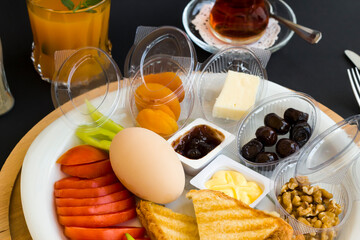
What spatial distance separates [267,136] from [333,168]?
261 millimetres

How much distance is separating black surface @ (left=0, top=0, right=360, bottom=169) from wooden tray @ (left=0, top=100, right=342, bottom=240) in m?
0.15

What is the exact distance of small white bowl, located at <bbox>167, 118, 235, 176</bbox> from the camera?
5.30 ft

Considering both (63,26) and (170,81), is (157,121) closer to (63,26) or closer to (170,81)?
(170,81)

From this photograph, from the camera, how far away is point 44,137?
5.48 feet

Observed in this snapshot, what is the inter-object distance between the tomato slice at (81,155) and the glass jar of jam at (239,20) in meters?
0.87

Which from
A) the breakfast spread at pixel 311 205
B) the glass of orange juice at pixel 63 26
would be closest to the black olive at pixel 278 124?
the breakfast spread at pixel 311 205

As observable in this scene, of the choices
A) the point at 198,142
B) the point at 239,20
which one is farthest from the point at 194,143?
the point at 239,20

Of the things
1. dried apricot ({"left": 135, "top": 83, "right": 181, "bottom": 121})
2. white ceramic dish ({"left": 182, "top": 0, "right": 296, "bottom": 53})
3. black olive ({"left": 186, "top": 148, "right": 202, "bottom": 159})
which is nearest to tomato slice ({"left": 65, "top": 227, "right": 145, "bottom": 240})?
black olive ({"left": 186, "top": 148, "right": 202, "bottom": 159})

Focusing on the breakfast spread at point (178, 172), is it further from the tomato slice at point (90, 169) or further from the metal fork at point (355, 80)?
the metal fork at point (355, 80)

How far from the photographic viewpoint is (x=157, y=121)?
5.64 feet

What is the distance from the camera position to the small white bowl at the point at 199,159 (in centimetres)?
162

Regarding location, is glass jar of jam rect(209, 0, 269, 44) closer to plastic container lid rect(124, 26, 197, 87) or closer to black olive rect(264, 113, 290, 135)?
plastic container lid rect(124, 26, 197, 87)

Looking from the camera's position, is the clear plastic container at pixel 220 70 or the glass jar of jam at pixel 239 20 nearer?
the clear plastic container at pixel 220 70

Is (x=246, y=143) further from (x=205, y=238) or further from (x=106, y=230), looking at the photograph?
(x=106, y=230)
